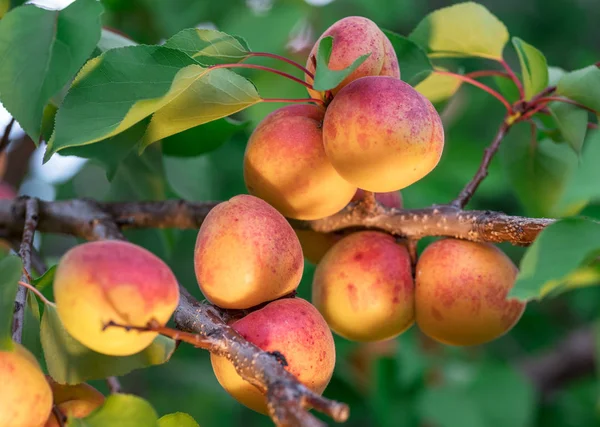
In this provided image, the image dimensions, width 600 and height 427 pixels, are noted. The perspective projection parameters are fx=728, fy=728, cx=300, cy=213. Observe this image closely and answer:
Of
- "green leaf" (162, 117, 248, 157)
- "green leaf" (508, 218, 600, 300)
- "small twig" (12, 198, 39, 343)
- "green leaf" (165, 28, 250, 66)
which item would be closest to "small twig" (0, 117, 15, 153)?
"small twig" (12, 198, 39, 343)

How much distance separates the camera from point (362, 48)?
69 centimetres

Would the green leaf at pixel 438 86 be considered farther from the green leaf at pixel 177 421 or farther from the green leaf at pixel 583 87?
the green leaf at pixel 177 421

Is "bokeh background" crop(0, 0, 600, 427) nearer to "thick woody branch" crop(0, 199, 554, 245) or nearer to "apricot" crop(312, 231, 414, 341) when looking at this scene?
"thick woody branch" crop(0, 199, 554, 245)

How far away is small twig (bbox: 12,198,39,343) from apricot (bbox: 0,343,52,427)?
0.04 m

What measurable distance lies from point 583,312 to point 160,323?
71.2 inches

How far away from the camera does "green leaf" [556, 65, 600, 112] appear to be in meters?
0.80

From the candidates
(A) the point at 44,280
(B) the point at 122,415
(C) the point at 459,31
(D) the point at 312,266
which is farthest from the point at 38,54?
(D) the point at 312,266

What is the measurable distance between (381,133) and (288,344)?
0.66ft

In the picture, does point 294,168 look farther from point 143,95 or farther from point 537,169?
point 537,169

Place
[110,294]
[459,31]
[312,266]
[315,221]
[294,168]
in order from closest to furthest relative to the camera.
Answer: [110,294]
[294,168]
[315,221]
[459,31]
[312,266]

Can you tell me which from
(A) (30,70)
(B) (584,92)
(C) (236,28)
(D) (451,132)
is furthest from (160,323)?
(D) (451,132)

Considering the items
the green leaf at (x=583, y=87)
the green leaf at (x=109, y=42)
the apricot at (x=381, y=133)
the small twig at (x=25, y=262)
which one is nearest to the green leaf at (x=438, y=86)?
the green leaf at (x=583, y=87)

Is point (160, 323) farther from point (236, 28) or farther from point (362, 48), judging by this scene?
point (236, 28)

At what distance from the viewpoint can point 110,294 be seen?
494mm
